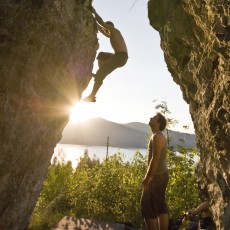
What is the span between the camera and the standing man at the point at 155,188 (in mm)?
4977

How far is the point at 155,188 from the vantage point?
505 centimetres

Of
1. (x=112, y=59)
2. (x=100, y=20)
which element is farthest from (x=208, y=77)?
(x=100, y=20)

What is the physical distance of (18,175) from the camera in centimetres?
375

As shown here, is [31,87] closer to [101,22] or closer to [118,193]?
[101,22]

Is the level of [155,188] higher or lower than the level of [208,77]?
lower

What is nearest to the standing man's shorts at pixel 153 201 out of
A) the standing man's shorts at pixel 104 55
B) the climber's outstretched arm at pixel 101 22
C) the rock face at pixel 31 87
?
the rock face at pixel 31 87

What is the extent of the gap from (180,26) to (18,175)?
334cm

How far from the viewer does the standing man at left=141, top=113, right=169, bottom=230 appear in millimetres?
4977

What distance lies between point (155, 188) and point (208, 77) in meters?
2.24

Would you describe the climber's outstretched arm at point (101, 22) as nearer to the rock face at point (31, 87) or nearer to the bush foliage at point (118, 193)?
the rock face at point (31, 87)

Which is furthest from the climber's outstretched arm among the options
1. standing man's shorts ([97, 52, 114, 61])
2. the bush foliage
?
the bush foliage

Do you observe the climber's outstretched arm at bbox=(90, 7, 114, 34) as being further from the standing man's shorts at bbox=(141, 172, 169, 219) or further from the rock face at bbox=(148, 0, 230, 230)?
the standing man's shorts at bbox=(141, 172, 169, 219)

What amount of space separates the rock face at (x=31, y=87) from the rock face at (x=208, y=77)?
1638mm

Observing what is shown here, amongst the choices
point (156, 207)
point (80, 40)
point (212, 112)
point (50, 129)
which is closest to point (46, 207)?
point (156, 207)
